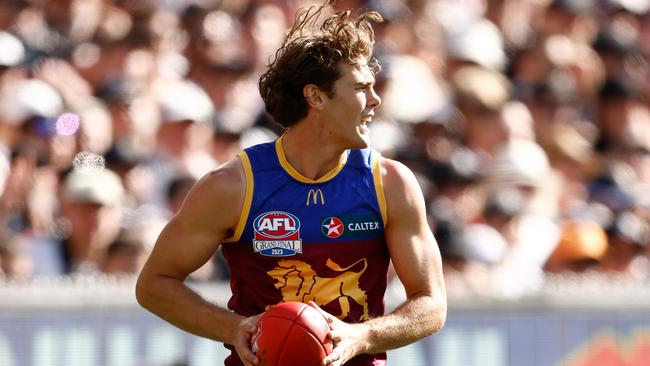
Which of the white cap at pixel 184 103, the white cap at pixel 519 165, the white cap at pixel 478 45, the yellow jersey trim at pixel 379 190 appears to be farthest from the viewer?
the white cap at pixel 478 45

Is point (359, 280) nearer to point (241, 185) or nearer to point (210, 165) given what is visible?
point (241, 185)

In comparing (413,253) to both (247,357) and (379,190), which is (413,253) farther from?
(247,357)

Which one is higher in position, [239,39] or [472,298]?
[239,39]

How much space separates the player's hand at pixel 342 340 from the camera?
4.39 m

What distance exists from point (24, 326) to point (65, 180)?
1.04m

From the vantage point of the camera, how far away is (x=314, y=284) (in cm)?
483

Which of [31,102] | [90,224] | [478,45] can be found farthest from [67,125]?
[478,45]

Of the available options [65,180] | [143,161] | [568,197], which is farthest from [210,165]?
[568,197]

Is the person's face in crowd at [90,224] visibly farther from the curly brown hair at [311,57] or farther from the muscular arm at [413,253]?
the muscular arm at [413,253]

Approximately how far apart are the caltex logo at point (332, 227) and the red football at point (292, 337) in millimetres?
410

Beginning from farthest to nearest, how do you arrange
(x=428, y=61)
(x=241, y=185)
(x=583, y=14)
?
(x=583, y=14)
(x=428, y=61)
(x=241, y=185)

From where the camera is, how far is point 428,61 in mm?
9758

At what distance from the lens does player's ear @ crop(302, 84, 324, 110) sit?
191 inches

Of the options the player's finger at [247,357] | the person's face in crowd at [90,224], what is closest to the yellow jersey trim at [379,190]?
the player's finger at [247,357]
